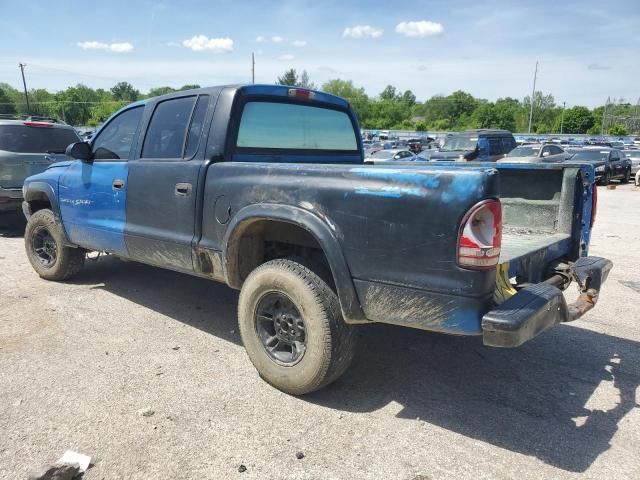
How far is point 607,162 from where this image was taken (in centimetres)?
2084

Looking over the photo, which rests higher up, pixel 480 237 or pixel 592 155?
pixel 480 237

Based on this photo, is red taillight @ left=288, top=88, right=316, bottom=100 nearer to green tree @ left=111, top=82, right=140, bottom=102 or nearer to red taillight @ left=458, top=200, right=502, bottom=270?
red taillight @ left=458, top=200, right=502, bottom=270

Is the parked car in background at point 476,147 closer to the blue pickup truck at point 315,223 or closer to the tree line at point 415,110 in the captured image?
the blue pickup truck at point 315,223

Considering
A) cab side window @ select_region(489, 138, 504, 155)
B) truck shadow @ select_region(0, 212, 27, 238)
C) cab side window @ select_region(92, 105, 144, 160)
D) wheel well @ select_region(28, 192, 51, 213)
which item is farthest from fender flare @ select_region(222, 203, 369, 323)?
cab side window @ select_region(489, 138, 504, 155)

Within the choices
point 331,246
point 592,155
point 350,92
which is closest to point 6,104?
point 350,92

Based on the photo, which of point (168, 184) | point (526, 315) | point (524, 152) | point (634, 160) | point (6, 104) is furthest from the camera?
point (6, 104)

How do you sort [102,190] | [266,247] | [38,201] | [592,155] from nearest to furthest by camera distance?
[266,247]
[102,190]
[38,201]
[592,155]

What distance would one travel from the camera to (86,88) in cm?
12438

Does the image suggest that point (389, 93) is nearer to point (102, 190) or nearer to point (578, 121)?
point (578, 121)

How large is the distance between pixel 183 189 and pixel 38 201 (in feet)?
10.1

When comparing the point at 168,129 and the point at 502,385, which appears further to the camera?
the point at 168,129

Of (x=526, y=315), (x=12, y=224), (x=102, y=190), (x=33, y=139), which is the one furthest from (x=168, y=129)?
(x=12, y=224)

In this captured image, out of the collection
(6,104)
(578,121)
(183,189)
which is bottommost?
(183,189)

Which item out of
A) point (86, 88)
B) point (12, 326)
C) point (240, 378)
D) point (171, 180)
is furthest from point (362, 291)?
point (86, 88)
